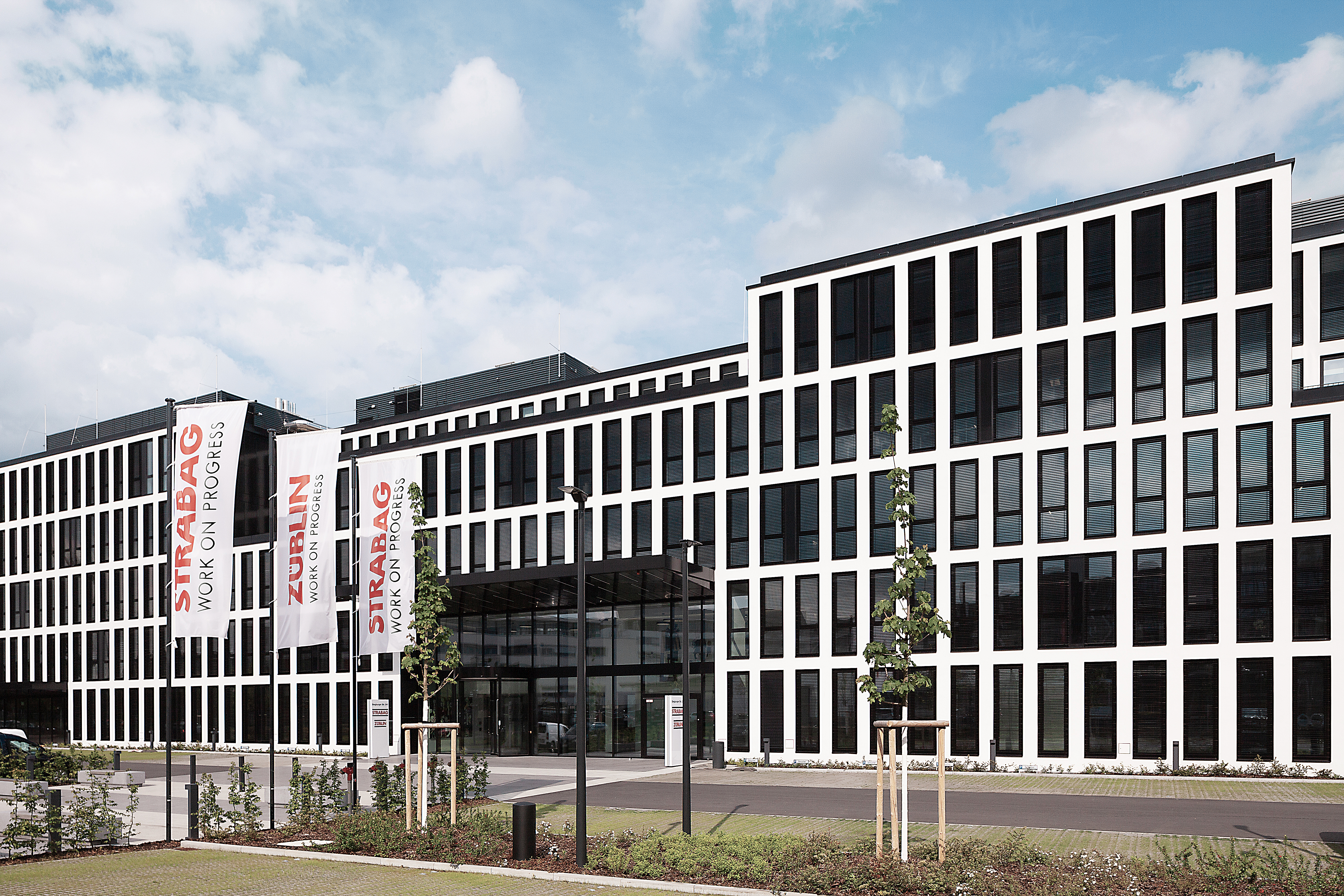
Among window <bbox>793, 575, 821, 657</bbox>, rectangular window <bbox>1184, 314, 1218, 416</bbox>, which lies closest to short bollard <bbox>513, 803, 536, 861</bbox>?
window <bbox>793, 575, 821, 657</bbox>

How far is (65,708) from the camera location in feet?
207

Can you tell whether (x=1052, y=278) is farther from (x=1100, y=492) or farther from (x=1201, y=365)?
(x=1100, y=492)

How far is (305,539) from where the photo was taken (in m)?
23.8

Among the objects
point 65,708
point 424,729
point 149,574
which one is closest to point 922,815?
point 424,729

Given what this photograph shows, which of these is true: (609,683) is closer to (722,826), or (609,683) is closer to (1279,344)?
(722,826)

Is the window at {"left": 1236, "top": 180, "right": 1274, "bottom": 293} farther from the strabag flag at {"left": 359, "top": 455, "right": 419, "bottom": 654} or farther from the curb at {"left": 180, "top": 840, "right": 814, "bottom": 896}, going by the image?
the curb at {"left": 180, "top": 840, "right": 814, "bottom": 896}

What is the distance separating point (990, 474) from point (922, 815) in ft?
54.6

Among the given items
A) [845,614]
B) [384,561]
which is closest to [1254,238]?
[845,614]

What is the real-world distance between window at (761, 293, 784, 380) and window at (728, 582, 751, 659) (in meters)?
8.47

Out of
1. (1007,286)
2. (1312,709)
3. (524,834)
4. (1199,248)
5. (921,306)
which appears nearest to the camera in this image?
(524,834)

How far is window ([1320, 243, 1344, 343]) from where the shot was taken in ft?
129

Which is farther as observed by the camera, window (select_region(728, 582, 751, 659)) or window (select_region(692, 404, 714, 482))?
window (select_region(692, 404, 714, 482))

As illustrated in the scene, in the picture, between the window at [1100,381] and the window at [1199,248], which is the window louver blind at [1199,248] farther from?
the window at [1100,381]

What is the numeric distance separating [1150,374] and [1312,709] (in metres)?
11.3
